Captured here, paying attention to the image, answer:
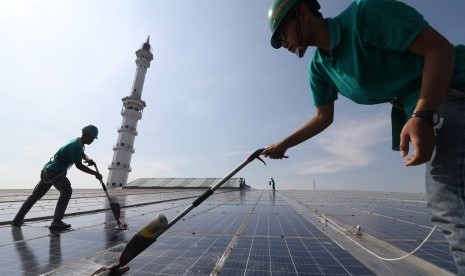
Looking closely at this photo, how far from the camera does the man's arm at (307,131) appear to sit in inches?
106

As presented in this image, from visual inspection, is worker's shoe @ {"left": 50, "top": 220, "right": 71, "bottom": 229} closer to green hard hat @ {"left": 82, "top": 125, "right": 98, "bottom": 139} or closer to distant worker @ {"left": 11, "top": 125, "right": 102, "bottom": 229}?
distant worker @ {"left": 11, "top": 125, "right": 102, "bottom": 229}

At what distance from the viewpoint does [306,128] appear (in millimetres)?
2781

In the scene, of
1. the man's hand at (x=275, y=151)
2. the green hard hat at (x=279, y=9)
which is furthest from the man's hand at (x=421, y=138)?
the man's hand at (x=275, y=151)

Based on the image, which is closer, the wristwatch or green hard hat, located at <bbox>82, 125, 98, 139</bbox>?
the wristwatch

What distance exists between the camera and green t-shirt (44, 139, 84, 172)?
5.98m

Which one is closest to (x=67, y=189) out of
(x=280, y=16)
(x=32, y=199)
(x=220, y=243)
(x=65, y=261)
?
(x=32, y=199)

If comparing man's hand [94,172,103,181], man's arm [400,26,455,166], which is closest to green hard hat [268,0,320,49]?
man's arm [400,26,455,166]

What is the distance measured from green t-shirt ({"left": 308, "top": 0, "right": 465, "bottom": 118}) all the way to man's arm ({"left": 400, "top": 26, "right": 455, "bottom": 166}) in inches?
4.0

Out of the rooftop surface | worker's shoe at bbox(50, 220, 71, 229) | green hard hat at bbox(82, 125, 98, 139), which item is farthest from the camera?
green hard hat at bbox(82, 125, 98, 139)

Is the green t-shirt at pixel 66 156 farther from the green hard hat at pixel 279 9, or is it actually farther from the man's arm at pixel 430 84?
the man's arm at pixel 430 84

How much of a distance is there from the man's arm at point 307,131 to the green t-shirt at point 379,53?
1.83ft

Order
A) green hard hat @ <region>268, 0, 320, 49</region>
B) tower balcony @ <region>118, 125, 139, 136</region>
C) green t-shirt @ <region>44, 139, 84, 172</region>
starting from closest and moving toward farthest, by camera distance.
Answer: green hard hat @ <region>268, 0, 320, 49</region>
green t-shirt @ <region>44, 139, 84, 172</region>
tower balcony @ <region>118, 125, 139, 136</region>

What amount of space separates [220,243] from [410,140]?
3.34 metres

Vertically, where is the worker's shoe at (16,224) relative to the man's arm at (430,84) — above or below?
below
